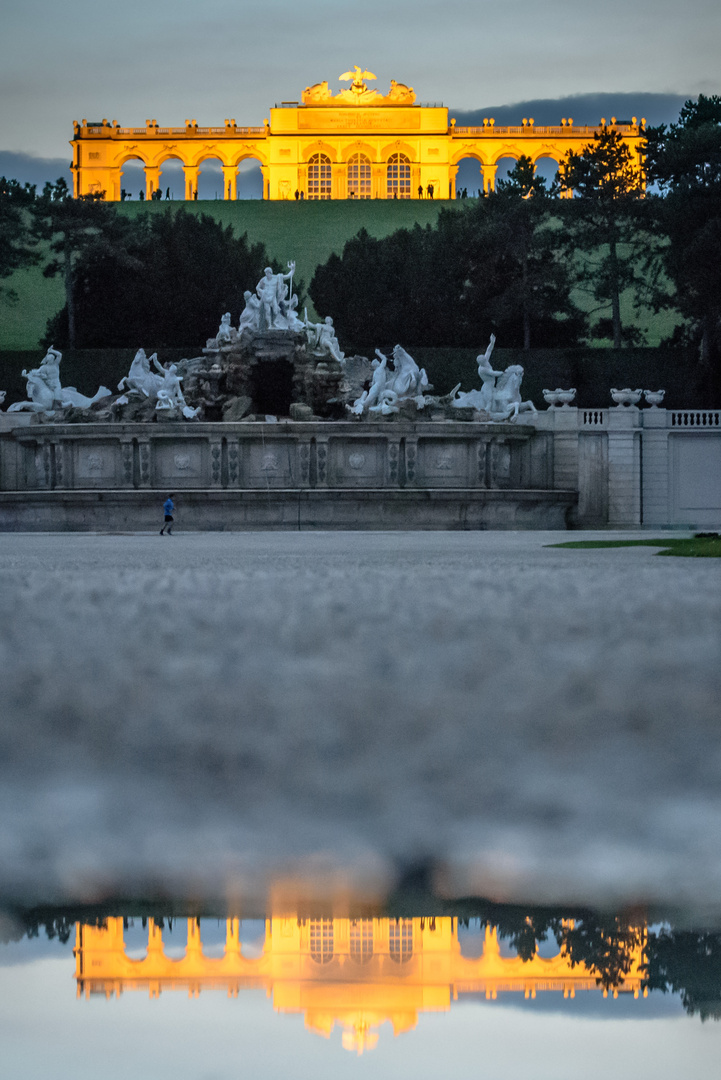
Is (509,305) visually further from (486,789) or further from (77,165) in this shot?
(77,165)

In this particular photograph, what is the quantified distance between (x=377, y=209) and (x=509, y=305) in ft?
97.3

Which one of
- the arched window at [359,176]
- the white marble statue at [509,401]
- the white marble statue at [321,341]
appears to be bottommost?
the white marble statue at [509,401]

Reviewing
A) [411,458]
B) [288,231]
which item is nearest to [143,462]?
[411,458]

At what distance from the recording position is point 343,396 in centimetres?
3634

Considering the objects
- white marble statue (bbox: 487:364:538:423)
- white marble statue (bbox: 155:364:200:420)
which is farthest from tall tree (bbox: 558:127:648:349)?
white marble statue (bbox: 155:364:200:420)

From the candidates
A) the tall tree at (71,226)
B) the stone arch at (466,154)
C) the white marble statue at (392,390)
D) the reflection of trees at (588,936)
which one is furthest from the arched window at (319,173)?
the reflection of trees at (588,936)

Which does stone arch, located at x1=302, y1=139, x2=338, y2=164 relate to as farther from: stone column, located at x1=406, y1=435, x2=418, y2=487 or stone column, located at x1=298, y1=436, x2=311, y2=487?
stone column, located at x1=298, y1=436, x2=311, y2=487

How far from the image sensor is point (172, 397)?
3481cm

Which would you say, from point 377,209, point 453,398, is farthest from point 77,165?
point 453,398

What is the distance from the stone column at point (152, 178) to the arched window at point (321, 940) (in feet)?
366

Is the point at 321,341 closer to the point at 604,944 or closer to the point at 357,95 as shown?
the point at 604,944

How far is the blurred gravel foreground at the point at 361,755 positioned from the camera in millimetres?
1913

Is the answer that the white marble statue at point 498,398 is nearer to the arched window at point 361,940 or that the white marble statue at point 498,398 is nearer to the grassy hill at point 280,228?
the grassy hill at point 280,228

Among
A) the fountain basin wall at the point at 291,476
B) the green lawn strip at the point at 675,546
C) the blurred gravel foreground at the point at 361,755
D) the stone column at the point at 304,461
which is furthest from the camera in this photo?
the stone column at the point at 304,461
